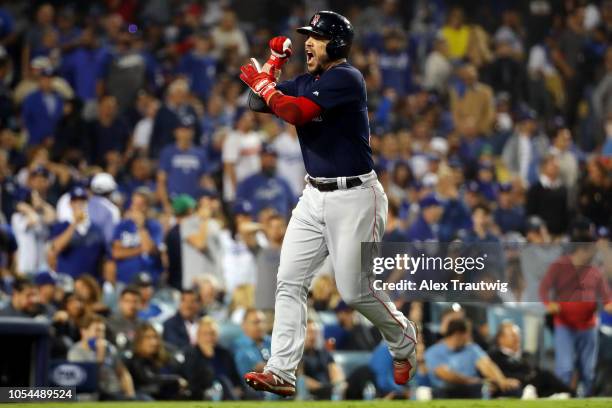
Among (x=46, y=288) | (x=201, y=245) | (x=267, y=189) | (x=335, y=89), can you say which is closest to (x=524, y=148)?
(x=267, y=189)

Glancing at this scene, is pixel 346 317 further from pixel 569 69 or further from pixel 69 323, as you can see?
pixel 569 69

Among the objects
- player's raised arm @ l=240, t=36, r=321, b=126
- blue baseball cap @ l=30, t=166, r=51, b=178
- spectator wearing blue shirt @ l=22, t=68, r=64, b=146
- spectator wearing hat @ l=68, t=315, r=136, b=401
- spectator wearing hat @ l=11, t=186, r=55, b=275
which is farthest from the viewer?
spectator wearing blue shirt @ l=22, t=68, r=64, b=146

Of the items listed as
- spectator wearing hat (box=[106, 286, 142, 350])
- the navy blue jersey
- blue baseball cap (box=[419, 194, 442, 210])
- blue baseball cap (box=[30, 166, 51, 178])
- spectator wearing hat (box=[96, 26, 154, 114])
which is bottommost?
spectator wearing hat (box=[106, 286, 142, 350])

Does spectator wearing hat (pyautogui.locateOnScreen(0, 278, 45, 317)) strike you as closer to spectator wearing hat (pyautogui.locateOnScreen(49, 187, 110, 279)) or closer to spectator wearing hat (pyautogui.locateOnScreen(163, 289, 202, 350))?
spectator wearing hat (pyautogui.locateOnScreen(163, 289, 202, 350))

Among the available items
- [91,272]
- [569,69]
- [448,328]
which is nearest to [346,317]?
[448,328]

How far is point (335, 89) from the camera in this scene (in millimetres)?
6902

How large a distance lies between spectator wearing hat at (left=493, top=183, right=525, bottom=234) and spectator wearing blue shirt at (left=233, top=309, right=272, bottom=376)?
417 centimetres

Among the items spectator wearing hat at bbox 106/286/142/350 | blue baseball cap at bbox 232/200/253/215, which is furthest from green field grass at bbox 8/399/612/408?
blue baseball cap at bbox 232/200/253/215

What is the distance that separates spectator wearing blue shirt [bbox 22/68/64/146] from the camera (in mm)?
14086

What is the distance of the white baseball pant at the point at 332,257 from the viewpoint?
6.99 meters

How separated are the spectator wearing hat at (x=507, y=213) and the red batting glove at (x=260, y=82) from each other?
Answer: 730 cm

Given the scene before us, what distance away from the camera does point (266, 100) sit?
23.1ft

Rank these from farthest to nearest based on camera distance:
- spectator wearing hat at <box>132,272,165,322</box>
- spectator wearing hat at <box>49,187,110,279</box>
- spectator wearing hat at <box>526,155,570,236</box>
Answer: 1. spectator wearing hat at <box>526,155,570,236</box>
2. spectator wearing hat at <box>49,187,110,279</box>
3. spectator wearing hat at <box>132,272,165,322</box>

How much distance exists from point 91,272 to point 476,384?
356 centimetres
